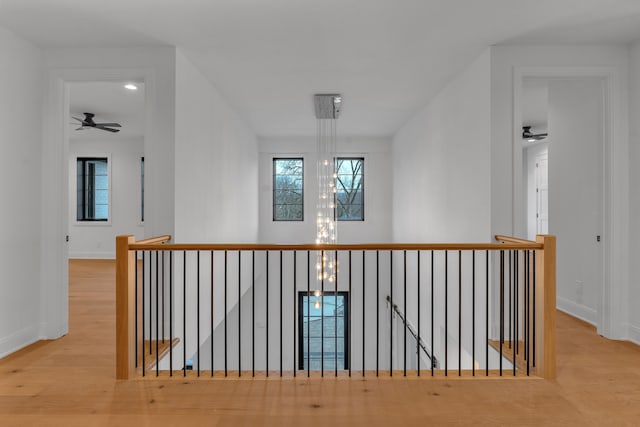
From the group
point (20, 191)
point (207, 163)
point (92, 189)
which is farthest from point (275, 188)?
point (20, 191)

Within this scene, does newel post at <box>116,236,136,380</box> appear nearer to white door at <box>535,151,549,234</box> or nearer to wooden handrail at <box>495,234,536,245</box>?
wooden handrail at <box>495,234,536,245</box>

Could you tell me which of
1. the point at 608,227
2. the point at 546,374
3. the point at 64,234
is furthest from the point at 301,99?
the point at 546,374

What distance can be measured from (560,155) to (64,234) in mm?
5464

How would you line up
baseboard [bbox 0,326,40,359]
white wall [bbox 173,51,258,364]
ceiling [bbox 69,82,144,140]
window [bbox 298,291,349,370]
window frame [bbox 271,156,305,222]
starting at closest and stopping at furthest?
baseboard [bbox 0,326,40,359]
white wall [bbox 173,51,258,364]
ceiling [bbox 69,82,144,140]
window frame [bbox 271,156,305,222]
window [bbox 298,291,349,370]

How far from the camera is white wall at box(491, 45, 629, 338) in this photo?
11.2 ft

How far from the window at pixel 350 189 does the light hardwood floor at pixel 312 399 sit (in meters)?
5.69

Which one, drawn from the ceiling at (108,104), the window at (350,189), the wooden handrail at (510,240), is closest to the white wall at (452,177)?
the wooden handrail at (510,240)

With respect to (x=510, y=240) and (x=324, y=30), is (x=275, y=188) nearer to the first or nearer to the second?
(x=324, y=30)

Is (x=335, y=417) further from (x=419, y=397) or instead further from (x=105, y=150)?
(x=105, y=150)

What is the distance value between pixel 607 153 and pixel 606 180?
0.82 ft

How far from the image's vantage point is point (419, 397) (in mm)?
2385

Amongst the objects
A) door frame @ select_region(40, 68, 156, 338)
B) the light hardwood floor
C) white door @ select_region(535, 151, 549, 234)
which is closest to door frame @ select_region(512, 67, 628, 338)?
the light hardwood floor

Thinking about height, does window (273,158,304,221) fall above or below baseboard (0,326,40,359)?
above

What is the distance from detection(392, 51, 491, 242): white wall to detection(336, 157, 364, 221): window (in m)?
1.61
